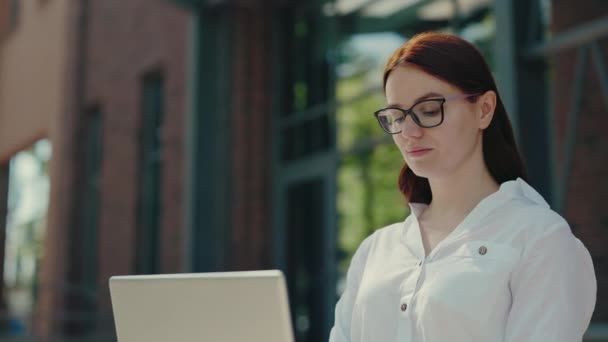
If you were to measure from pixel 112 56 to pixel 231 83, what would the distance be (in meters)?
3.66

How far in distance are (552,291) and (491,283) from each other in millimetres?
123

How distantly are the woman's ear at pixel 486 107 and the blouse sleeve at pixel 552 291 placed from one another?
Answer: 300 mm

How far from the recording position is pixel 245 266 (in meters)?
9.62

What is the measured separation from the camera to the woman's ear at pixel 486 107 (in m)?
1.82

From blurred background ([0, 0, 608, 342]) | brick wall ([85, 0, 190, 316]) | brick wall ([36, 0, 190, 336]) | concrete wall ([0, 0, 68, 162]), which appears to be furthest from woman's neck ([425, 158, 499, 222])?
concrete wall ([0, 0, 68, 162])

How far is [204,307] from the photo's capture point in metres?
→ 1.55

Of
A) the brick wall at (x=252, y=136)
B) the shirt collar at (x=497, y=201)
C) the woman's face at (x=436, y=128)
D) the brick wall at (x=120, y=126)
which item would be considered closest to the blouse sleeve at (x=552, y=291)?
the shirt collar at (x=497, y=201)

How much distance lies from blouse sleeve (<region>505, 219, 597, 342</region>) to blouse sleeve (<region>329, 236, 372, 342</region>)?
0.47 metres

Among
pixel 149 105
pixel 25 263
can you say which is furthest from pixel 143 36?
pixel 25 263

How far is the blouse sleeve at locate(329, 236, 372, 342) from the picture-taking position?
1.98 meters

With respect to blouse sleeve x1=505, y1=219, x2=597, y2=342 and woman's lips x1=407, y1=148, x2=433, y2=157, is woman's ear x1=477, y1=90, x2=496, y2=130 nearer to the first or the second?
woman's lips x1=407, y1=148, x2=433, y2=157

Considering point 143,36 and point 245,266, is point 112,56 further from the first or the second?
point 245,266

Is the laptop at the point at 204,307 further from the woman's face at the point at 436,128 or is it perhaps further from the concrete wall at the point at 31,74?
the concrete wall at the point at 31,74

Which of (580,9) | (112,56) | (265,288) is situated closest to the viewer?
(265,288)
